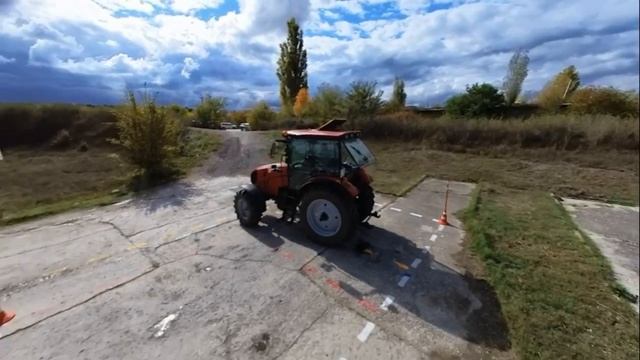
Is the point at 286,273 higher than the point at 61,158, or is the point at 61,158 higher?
the point at 61,158

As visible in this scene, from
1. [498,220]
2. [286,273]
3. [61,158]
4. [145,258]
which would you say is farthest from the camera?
[61,158]

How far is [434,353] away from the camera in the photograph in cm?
315

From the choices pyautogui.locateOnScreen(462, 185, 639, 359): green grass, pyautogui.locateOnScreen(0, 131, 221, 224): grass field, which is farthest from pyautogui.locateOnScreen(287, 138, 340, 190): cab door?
pyautogui.locateOnScreen(0, 131, 221, 224): grass field

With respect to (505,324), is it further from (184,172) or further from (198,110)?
(198,110)

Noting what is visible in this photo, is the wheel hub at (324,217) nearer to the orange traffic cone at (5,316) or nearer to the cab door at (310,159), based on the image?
the cab door at (310,159)

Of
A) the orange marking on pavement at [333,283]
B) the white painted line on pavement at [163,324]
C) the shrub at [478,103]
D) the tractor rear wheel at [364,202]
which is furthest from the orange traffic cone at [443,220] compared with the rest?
the shrub at [478,103]

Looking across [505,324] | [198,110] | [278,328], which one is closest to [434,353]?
[505,324]

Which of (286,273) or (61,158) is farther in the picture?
(61,158)

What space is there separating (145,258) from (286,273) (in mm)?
2303

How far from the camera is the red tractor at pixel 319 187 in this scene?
511cm

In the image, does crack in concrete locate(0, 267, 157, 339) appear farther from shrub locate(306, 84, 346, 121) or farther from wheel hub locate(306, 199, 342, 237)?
shrub locate(306, 84, 346, 121)

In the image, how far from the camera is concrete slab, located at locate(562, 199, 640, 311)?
500 centimetres

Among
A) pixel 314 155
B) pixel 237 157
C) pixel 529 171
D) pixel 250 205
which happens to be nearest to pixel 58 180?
pixel 250 205

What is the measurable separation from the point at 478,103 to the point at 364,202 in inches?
765
